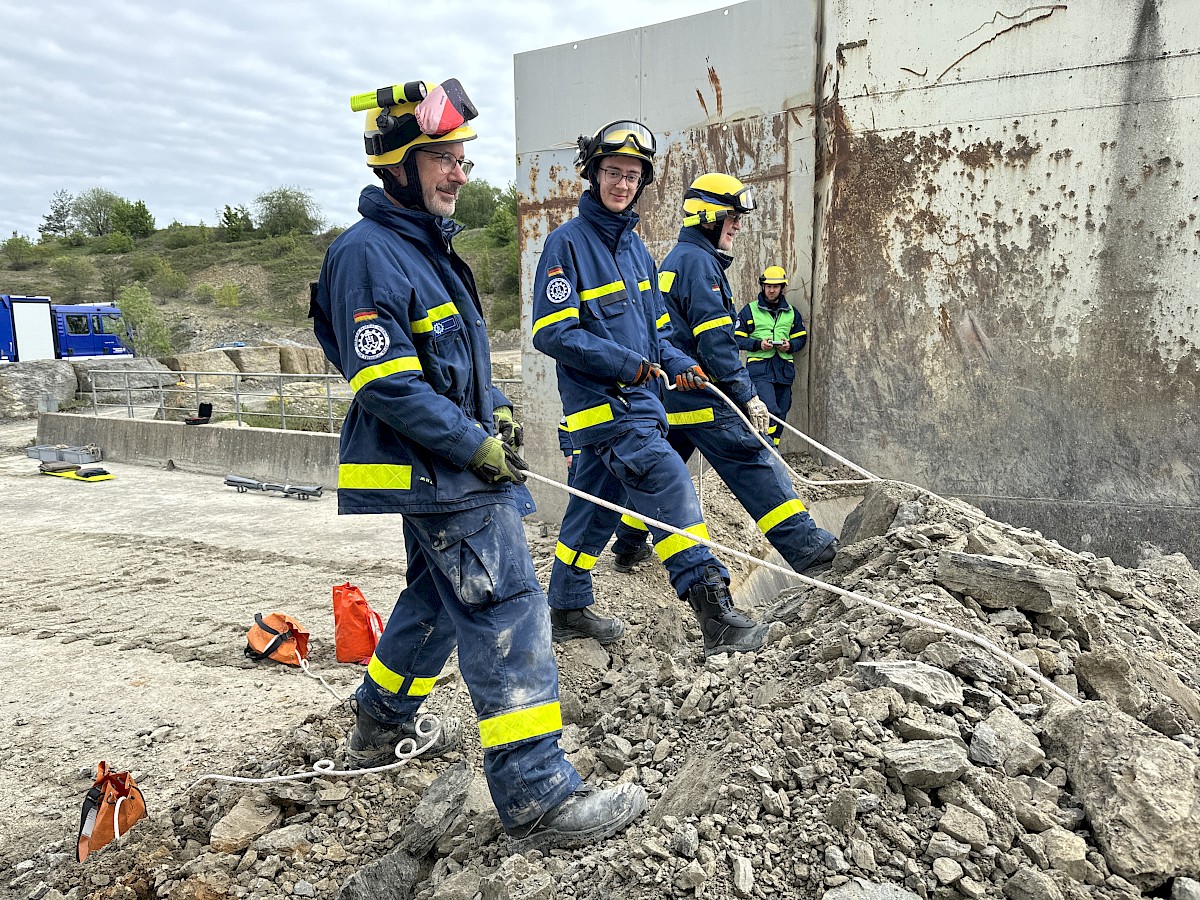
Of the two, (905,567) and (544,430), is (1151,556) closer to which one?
(905,567)

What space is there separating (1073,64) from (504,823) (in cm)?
508

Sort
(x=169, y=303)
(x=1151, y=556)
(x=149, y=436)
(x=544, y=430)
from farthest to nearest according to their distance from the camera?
(x=169, y=303) → (x=149, y=436) → (x=544, y=430) → (x=1151, y=556)

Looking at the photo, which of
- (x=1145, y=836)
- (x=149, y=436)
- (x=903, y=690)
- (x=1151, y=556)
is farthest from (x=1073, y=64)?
(x=149, y=436)

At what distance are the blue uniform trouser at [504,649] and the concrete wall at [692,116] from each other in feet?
13.7

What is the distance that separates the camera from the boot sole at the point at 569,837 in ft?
7.55

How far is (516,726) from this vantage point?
238 centimetres

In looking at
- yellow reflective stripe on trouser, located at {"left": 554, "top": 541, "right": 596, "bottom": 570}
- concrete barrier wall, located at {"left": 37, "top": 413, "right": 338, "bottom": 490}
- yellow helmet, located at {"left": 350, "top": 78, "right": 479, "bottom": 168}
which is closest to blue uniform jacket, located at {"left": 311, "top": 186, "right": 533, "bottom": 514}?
yellow helmet, located at {"left": 350, "top": 78, "right": 479, "bottom": 168}

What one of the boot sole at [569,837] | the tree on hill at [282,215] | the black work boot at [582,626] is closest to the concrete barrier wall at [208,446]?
the black work boot at [582,626]

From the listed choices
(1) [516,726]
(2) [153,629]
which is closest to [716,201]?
(1) [516,726]

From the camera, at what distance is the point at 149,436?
12.3 metres

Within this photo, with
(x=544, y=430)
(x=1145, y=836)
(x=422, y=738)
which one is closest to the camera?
(x=1145, y=836)

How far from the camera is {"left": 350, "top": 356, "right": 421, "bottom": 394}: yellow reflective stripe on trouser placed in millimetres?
2389

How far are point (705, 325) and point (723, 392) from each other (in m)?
0.35

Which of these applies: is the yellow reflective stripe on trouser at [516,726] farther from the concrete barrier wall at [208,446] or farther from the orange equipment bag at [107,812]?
the concrete barrier wall at [208,446]
